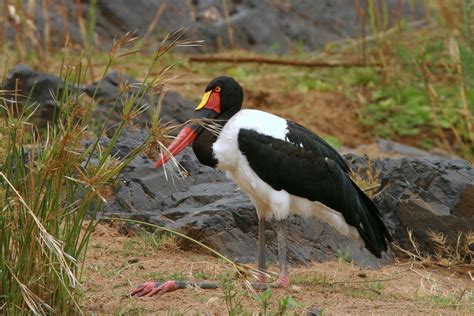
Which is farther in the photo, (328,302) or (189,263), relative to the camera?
(189,263)

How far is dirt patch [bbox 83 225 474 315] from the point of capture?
4941mm

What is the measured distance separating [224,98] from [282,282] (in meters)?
1.02

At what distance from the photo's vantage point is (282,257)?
18.4ft

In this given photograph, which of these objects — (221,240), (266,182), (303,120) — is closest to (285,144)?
(266,182)

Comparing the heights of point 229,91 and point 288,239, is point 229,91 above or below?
above

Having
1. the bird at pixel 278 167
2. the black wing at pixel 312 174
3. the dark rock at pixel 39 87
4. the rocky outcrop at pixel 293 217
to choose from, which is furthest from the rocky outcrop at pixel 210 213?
the dark rock at pixel 39 87

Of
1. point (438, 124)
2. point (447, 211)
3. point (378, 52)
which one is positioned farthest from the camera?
point (378, 52)

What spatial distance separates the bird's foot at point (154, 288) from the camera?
505cm

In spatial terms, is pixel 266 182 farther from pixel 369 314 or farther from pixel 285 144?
pixel 369 314

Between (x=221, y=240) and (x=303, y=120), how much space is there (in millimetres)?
4165

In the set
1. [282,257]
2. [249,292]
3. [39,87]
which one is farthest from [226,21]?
[249,292]

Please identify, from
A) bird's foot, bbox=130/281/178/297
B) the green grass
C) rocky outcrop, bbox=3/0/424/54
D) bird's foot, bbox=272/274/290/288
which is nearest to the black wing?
bird's foot, bbox=272/274/290/288

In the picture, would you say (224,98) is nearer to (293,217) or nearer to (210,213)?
(210,213)

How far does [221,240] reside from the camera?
6.03 meters
